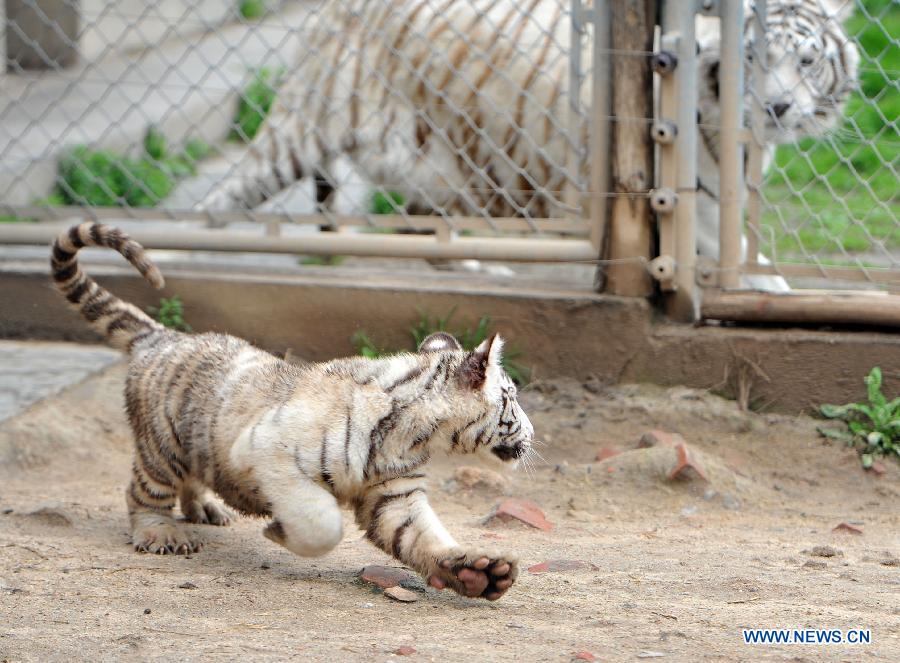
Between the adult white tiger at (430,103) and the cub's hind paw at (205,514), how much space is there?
1.75 meters

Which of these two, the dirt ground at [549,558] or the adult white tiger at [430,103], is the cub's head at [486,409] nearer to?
Answer: the dirt ground at [549,558]

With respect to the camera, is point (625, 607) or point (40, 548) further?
point (40, 548)

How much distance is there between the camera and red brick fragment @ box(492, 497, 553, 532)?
341cm

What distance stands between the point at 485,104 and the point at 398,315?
1081 millimetres

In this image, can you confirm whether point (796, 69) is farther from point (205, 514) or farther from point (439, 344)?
point (205, 514)

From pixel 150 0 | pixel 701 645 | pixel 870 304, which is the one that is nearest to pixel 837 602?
pixel 701 645

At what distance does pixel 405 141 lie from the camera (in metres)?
5.28

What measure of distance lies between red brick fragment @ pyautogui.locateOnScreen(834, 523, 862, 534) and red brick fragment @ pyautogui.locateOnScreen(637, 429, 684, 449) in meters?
0.65

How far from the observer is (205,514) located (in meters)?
3.51

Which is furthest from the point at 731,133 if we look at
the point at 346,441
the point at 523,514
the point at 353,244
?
the point at 346,441

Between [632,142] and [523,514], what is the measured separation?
1.41 m

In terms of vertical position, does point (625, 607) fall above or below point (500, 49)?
below

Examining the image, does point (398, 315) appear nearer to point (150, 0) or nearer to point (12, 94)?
point (12, 94)

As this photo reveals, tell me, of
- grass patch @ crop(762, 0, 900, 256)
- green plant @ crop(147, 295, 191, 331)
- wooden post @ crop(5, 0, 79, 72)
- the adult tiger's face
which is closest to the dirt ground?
green plant @ crop(147, 295, 191, 331)
